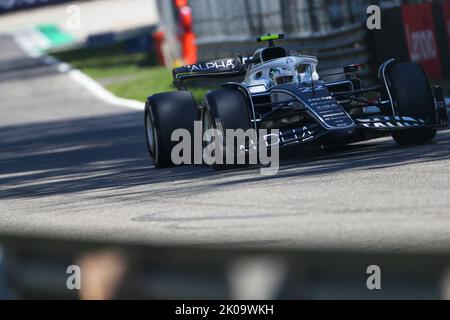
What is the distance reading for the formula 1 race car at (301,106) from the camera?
31.8ft

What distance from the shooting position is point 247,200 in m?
7.95

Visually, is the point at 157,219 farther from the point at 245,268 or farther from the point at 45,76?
the point at 45,76

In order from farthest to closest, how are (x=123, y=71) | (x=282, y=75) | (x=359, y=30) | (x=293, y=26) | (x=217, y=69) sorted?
(x=123, y=71) → (x=293, y=26) → (x=359, y=30) → (x=217, y=69) → (x=282, y=75)

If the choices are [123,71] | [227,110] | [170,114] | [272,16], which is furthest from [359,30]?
[123,71]

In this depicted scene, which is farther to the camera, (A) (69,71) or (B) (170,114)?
(A) (69,71)

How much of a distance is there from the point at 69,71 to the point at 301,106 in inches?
1183

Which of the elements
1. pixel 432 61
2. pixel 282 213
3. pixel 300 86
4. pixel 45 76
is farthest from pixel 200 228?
pixel 45 76

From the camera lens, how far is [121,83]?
30.4 metres

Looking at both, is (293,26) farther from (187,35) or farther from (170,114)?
(170,114)

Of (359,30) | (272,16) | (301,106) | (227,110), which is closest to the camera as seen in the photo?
(227,110)

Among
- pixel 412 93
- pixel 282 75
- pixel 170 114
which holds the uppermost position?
pixel 282 75

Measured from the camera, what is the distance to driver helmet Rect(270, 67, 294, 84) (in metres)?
10.7

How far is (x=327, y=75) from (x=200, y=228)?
15.2 feet

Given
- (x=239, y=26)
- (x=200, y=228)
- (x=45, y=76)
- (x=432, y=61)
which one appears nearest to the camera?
(x=200, y=228)
